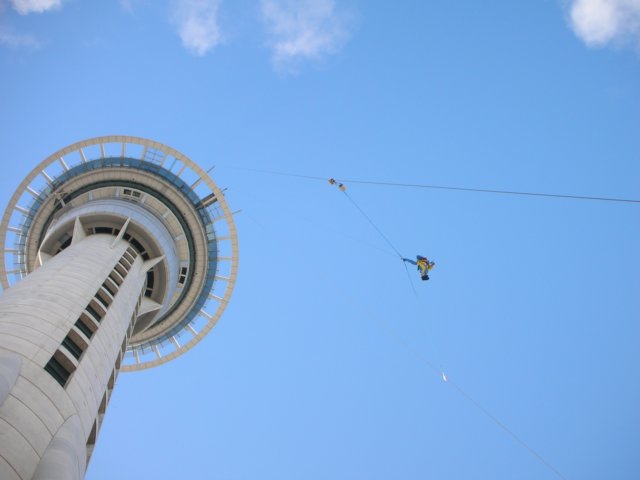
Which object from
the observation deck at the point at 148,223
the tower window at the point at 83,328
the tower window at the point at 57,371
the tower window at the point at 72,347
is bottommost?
the tower window at the point at 57,371

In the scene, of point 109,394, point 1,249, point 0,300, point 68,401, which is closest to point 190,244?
point 1,249

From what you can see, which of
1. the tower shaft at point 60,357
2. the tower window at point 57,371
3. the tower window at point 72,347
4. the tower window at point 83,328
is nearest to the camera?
the tower shaft at point 60,357

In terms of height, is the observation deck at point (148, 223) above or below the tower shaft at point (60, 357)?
above

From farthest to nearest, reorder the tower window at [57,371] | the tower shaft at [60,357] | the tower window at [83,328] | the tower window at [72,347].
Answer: the tower window at [83,328] → the tower window at [72,347] → the tower window at [57,371] → the tower shaft at [60,357]

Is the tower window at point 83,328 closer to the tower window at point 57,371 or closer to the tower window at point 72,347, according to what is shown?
the tower window at point 72,347

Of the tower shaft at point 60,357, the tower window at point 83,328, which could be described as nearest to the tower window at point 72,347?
the tower shaft at point 60,357

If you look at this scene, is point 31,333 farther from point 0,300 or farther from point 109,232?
point 109,232

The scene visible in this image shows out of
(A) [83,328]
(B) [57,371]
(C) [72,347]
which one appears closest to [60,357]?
(B) [57,371]

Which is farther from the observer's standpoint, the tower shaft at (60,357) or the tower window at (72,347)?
the tower window at (72,347)

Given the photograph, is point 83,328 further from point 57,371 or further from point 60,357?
point 57,371
